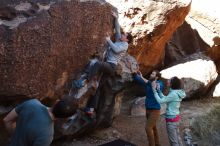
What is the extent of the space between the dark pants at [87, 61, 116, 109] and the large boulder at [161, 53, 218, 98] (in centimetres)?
415

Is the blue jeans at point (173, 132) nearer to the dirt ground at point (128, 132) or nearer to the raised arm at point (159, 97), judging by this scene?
the raised arm at point (159, 97)

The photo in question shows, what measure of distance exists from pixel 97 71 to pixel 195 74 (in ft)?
16.6

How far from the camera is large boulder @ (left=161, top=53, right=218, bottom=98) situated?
11.8m

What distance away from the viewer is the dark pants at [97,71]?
298 inches

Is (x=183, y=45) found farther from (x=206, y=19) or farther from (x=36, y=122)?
(x=36, y=122)

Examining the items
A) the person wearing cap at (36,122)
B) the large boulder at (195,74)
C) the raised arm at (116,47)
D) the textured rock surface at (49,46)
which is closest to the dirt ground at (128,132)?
the large boulder at (195,74)

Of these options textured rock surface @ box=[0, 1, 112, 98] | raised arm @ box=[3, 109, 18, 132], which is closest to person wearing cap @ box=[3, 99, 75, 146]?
raised arm @ box=[3, 109, 18, 132]

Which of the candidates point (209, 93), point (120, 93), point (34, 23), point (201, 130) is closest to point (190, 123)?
point (201, 130)

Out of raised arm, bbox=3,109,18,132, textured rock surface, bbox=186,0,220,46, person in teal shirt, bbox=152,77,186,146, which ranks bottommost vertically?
person in teal shirt, bbox=152,77,186,146

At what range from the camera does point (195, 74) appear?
39.3 ft

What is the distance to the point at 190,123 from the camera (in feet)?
31.0

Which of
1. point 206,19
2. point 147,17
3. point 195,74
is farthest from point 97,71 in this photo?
point 206,19

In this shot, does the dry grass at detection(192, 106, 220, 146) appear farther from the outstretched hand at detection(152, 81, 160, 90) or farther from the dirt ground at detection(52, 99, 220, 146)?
the outstretched hand at detection(152, 81, 160, 90)

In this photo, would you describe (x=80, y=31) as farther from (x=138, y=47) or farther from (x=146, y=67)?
(x=146, y=67)
